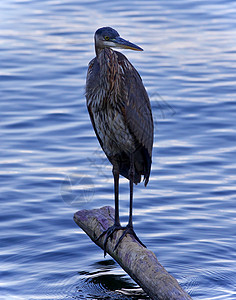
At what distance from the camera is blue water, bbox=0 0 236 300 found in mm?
8266

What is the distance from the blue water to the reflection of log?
2.46 ft

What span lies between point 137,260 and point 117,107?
58.6 inches

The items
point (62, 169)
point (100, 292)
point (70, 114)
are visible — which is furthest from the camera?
point (70, 114)

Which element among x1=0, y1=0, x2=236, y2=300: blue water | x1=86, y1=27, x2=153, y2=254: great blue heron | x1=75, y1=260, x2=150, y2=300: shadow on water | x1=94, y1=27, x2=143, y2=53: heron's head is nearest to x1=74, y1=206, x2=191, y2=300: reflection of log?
x1=86, y1=27, x2=153, y2=254: great blue heron

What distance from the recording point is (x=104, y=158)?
36.7 ft

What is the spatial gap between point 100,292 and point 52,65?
7.97 metres

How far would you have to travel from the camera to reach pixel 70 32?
682 inches

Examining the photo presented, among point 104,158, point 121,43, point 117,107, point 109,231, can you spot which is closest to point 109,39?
point 121,43

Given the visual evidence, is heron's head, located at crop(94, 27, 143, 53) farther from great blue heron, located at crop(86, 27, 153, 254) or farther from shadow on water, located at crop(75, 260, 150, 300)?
shadow on water, located at crop(75, 260, 150, 300)

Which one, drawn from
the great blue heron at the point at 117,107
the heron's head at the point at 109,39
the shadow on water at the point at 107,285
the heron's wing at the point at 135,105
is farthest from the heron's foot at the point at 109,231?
the heron's head at the point at 109,39

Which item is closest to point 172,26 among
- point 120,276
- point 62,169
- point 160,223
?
point 62,169

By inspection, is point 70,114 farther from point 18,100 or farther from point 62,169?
point 62,169

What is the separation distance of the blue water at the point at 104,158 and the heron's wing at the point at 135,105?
5.26ft

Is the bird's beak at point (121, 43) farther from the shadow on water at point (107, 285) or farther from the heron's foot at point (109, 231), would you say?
the shadow on water at point (107, 285)
